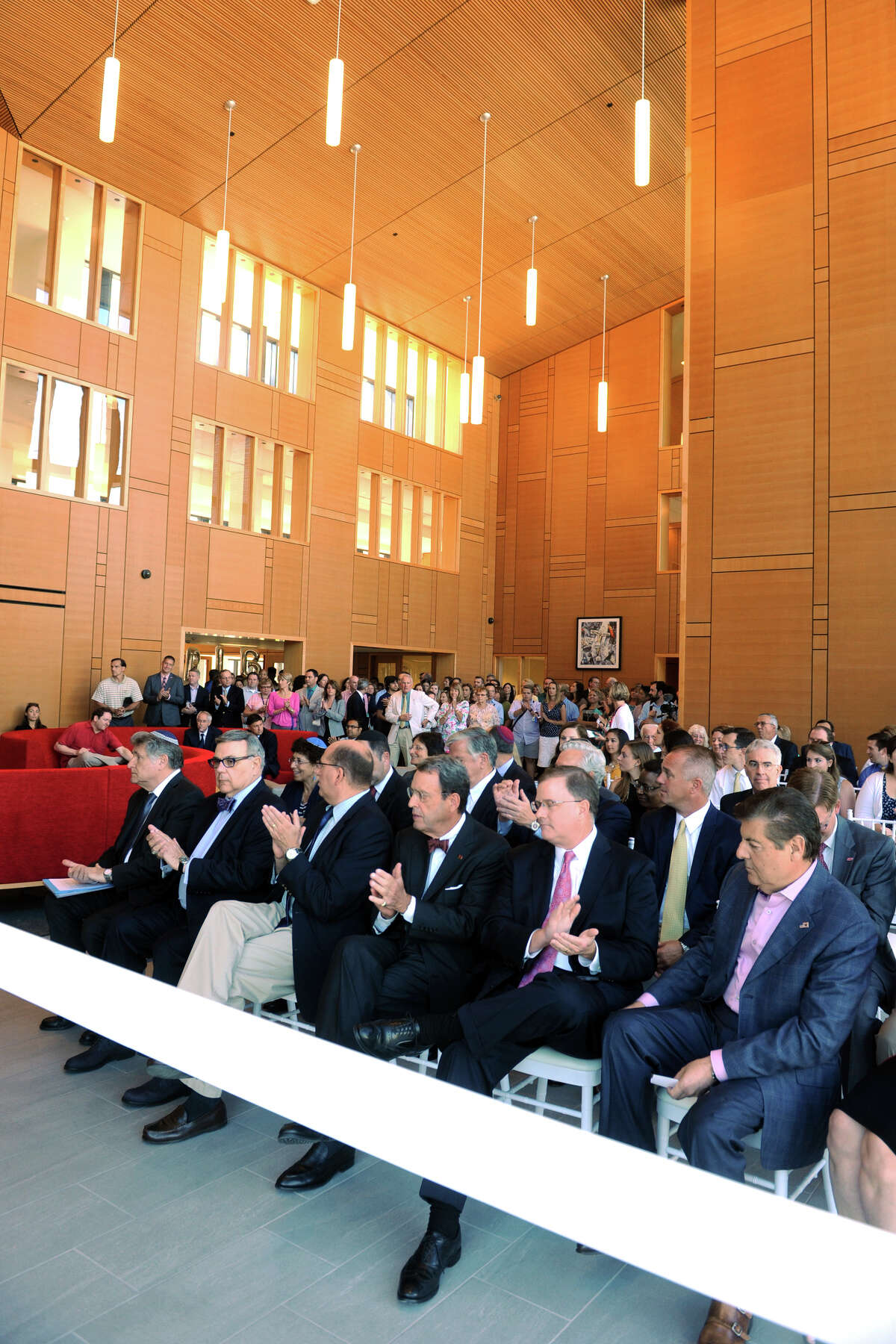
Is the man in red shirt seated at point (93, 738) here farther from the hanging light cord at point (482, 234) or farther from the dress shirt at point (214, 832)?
the hanging light cord at point (482, 234)

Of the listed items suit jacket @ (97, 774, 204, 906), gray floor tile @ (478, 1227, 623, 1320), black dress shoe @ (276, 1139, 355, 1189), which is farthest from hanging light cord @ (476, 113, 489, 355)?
gray floor tile @ (478, 1227, 623, 1320)

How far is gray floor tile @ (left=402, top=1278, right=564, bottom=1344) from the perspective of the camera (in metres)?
1.99

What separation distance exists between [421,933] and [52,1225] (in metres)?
1.29

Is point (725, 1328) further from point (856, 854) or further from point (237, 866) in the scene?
point (237, 866)

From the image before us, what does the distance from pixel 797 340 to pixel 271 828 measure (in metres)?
7.07

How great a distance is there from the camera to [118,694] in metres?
11.0

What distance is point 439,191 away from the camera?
40.5 feet

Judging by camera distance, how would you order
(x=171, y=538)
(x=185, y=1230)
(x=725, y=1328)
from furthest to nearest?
(x=171, y=538), (x=185, y=1230), (x=725, y=1328)

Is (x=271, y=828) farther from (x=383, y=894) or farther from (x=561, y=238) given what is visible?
(x=561, y=238)

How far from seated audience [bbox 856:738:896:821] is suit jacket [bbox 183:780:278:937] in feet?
10.3

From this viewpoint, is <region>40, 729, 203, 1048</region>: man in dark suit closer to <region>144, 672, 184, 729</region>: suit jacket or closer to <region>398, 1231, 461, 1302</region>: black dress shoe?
<region>398, 1231, 461, 1302</region>: black dress shoe

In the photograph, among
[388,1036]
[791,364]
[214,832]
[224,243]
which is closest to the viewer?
[388,1036]

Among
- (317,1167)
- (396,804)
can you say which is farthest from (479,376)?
(317,1167)

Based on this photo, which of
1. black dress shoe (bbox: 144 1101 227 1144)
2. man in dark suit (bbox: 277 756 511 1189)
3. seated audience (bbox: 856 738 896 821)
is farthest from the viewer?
seated audience (bbox: 856 738 896 821)
